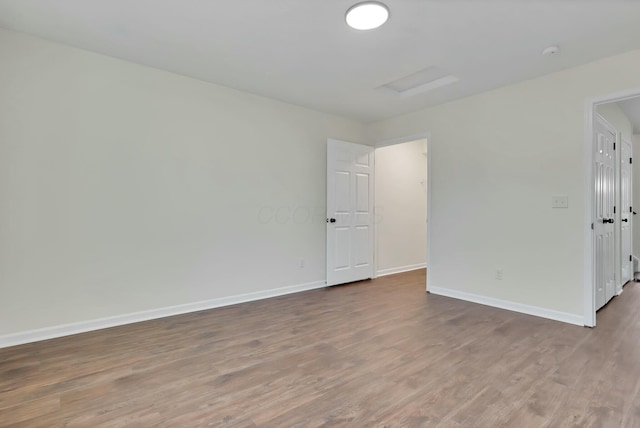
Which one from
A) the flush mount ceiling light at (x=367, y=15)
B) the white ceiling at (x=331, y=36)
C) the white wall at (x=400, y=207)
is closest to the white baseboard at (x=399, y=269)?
the white wall at (x=400, y=207)

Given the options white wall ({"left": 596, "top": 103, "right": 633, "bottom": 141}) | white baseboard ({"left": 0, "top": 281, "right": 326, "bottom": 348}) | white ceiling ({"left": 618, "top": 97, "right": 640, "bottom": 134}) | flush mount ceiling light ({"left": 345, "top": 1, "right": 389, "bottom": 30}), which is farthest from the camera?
white ceiling ({"left": 618, "top": 97, "right": 640, "bottom": 134})

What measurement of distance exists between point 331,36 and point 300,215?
2350 mm

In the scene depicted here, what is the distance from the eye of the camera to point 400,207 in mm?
5836

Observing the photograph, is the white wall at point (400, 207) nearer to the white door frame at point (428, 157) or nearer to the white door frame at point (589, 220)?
the white door frame at point (428, 157)

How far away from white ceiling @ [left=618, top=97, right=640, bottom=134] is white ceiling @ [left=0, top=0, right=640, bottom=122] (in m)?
1.64

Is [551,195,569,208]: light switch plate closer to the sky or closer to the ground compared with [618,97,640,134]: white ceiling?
closer to the ground

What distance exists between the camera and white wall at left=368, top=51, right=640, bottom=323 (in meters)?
3.16

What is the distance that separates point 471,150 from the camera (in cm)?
398

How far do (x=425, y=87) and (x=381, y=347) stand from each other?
2.89 meters

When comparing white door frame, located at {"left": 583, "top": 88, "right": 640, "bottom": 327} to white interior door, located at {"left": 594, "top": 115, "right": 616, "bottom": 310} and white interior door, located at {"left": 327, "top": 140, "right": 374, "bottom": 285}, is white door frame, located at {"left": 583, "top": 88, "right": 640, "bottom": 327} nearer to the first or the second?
white interior door, located at {"left": 594, "top": 115, "right": 616, "bottom": 310}

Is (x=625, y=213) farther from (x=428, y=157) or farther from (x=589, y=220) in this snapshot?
(x=428, y=157)

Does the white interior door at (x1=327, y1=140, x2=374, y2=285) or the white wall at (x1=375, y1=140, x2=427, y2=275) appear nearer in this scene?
the white interior door at (x1=327, y1=140, x2=374, y2=285)

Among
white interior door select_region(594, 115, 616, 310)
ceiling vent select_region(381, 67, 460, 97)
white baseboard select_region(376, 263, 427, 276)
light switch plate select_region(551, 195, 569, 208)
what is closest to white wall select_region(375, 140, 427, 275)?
white baseboard select_region(376, 263, 427, 276)

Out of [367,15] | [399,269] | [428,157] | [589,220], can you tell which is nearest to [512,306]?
[589,220]
